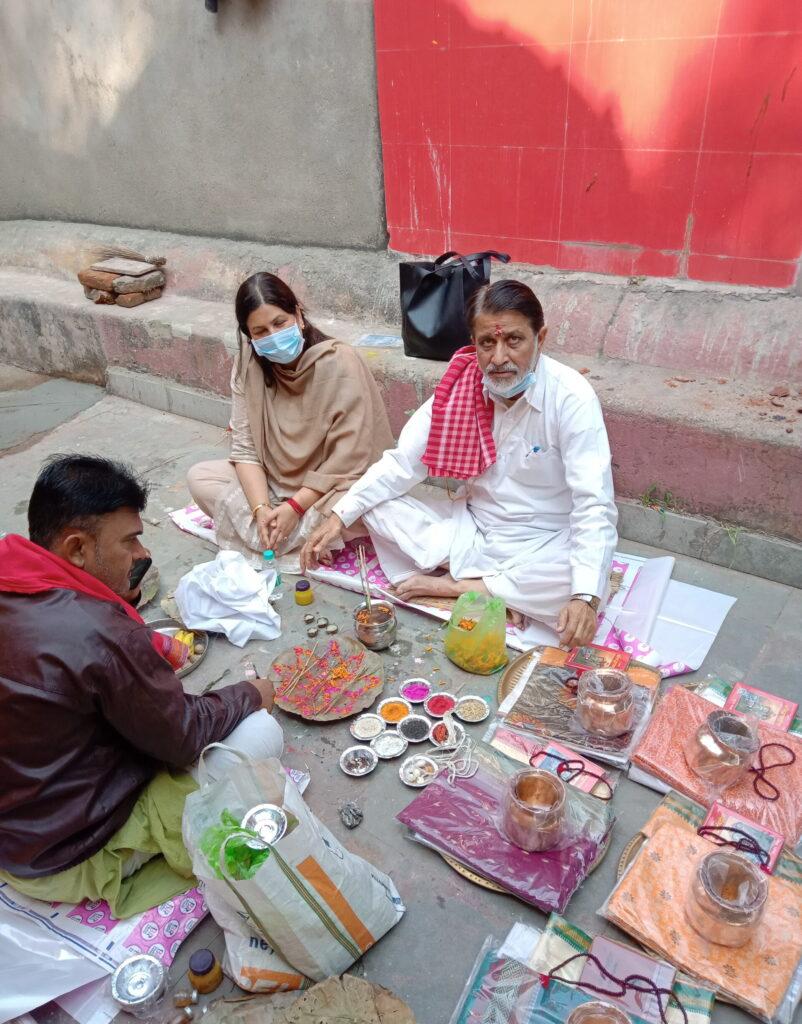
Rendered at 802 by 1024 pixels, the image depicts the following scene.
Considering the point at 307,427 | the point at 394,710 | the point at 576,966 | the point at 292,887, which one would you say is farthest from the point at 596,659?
the point at 307,427

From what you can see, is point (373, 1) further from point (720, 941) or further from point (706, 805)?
point (720, 941)

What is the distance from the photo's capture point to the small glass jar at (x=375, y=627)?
303cm

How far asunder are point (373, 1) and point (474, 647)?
13.1 feet

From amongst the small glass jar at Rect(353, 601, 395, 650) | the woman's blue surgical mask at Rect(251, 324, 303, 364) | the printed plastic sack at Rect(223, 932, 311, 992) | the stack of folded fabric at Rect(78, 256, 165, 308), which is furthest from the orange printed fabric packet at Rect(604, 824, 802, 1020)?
the stack of folded fabric at Rect(78, 256, 165, 308)

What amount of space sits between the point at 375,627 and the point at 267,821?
1.30m

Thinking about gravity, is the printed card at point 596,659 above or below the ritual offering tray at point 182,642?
above

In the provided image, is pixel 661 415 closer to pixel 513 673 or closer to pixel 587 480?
pixel 587 480

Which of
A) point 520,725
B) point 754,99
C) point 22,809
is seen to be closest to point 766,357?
point 754,99

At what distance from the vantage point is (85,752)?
6.21ft

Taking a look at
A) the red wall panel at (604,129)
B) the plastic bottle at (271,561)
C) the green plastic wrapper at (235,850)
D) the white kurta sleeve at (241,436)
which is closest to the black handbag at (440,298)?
the red wall panel at (604,129)

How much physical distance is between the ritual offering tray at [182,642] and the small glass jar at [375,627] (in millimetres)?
689

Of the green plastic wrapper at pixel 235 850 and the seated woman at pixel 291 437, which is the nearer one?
the green plastic wrapper at pixel 235 850

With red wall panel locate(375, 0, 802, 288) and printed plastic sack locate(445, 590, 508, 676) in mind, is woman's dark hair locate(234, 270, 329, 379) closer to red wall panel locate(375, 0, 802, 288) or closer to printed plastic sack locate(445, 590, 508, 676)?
printed plastic sack locate(445, 590, 508, 676)

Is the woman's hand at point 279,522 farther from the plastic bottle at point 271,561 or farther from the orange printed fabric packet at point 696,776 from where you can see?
the orange printed fabric packet at point 696,776
